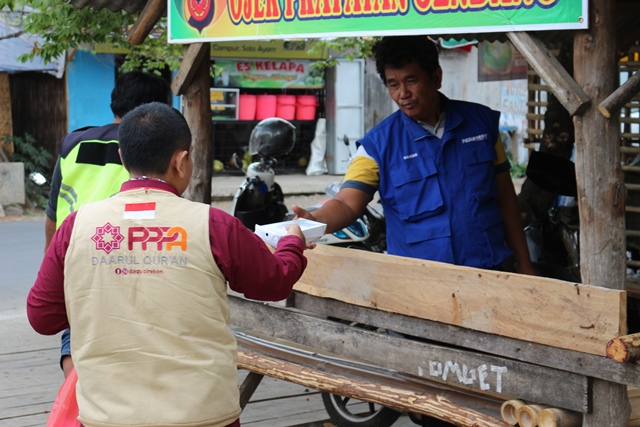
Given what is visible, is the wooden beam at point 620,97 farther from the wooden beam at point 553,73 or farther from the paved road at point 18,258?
the paved road at point 18,258

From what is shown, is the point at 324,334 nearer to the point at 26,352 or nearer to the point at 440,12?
the point at 440,12

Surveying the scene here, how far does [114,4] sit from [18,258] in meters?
5.51

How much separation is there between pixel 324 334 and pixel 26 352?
3.33 m

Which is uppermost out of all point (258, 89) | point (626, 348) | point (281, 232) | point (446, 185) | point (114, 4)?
point (258, 89)

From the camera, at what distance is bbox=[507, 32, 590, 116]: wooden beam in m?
3.30

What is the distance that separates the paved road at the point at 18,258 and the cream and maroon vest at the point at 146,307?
5713 millimetres

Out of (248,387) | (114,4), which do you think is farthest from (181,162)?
(114,4)

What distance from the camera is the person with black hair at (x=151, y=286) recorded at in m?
2.40

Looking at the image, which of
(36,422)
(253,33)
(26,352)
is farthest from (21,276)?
(253,33)

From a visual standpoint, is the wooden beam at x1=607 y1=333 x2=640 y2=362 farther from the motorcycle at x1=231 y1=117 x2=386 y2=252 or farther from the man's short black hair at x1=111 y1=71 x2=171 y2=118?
the motorcycle at x1=231 y1=117 x2=386 y2=252

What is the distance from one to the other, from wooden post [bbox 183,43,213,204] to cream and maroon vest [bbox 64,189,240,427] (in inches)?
102

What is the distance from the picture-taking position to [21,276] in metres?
9.11

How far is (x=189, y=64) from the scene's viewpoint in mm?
4809

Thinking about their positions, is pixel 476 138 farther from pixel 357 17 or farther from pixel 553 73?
pixel 357 17
